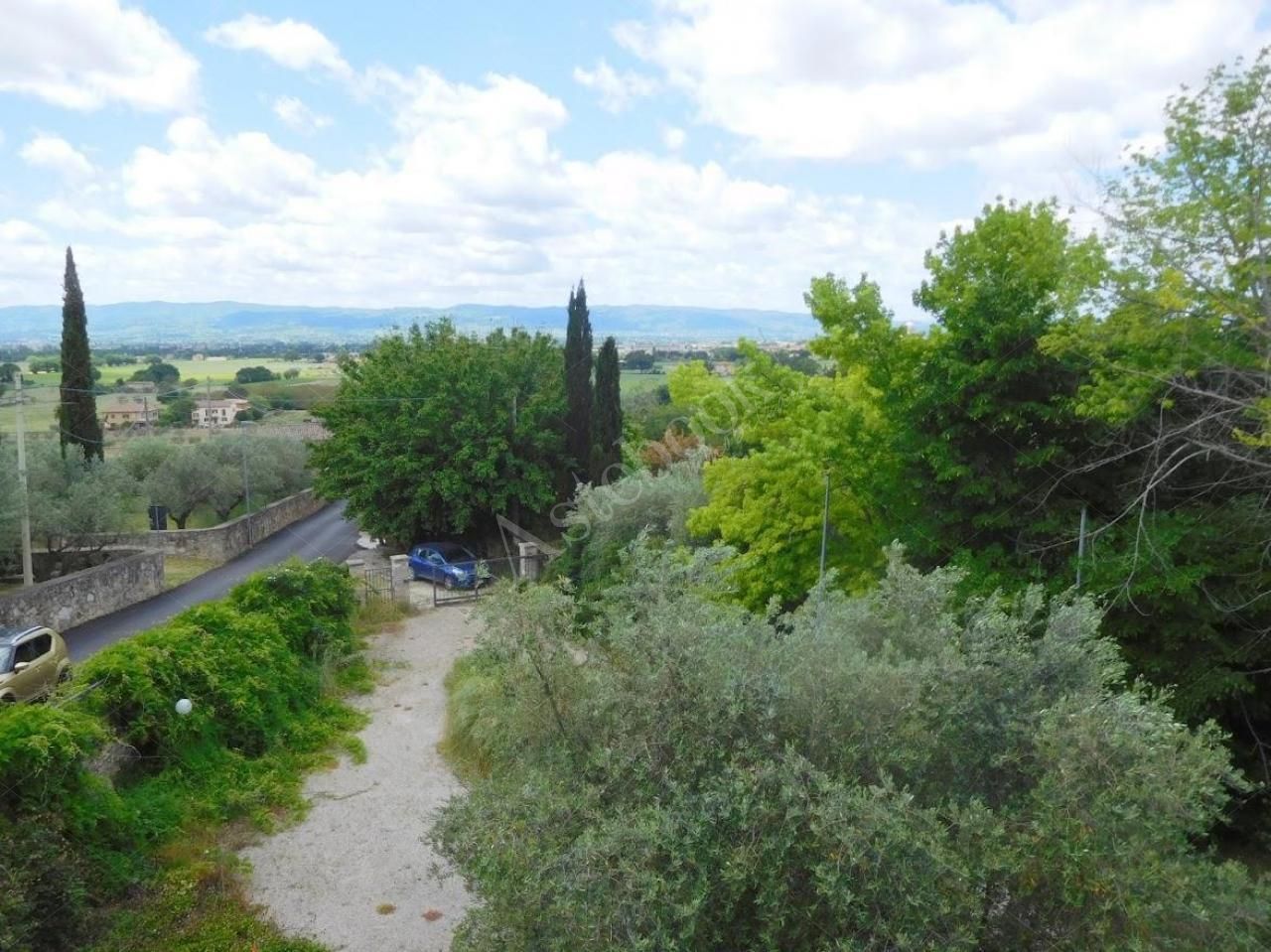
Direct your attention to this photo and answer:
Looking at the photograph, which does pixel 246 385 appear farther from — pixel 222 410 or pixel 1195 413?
pixel 1195 413

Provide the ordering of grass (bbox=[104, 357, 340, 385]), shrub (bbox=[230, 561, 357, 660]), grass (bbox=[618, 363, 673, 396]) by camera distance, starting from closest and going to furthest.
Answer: shrub (bbox=[230, 561, 357, 660]) → grass (bbox=[618, 363, 673, 396]) → grass (bbox=[104, 357, 340, 385])

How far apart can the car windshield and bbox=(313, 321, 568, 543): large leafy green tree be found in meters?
0.52

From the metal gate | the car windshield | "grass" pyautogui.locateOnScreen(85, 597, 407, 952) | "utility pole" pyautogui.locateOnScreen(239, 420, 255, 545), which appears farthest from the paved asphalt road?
"grass" pyautogui.locateOnScreen(85, 597, 407, 952)

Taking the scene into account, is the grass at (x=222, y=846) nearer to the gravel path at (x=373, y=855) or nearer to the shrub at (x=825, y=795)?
the gravel path at (x=373, y=855)

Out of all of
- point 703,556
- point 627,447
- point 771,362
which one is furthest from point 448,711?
point 627,447

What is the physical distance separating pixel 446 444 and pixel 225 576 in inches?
268

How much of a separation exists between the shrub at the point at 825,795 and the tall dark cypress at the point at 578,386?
58.0 ft

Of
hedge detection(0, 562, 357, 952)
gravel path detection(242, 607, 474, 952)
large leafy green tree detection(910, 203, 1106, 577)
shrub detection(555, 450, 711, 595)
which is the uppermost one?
large leafy green tree detection(910, 203, 1106, 577)

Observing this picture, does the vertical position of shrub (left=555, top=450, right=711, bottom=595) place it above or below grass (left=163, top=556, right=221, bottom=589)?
above

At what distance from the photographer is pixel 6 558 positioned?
20.2 m

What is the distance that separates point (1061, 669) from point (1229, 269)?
513 cm

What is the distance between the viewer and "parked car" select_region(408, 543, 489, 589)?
69.8 feet

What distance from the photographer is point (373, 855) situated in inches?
349

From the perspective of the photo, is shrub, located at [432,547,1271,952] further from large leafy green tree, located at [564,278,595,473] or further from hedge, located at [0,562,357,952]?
large leafy green tree, located at [564,278,595,473]
